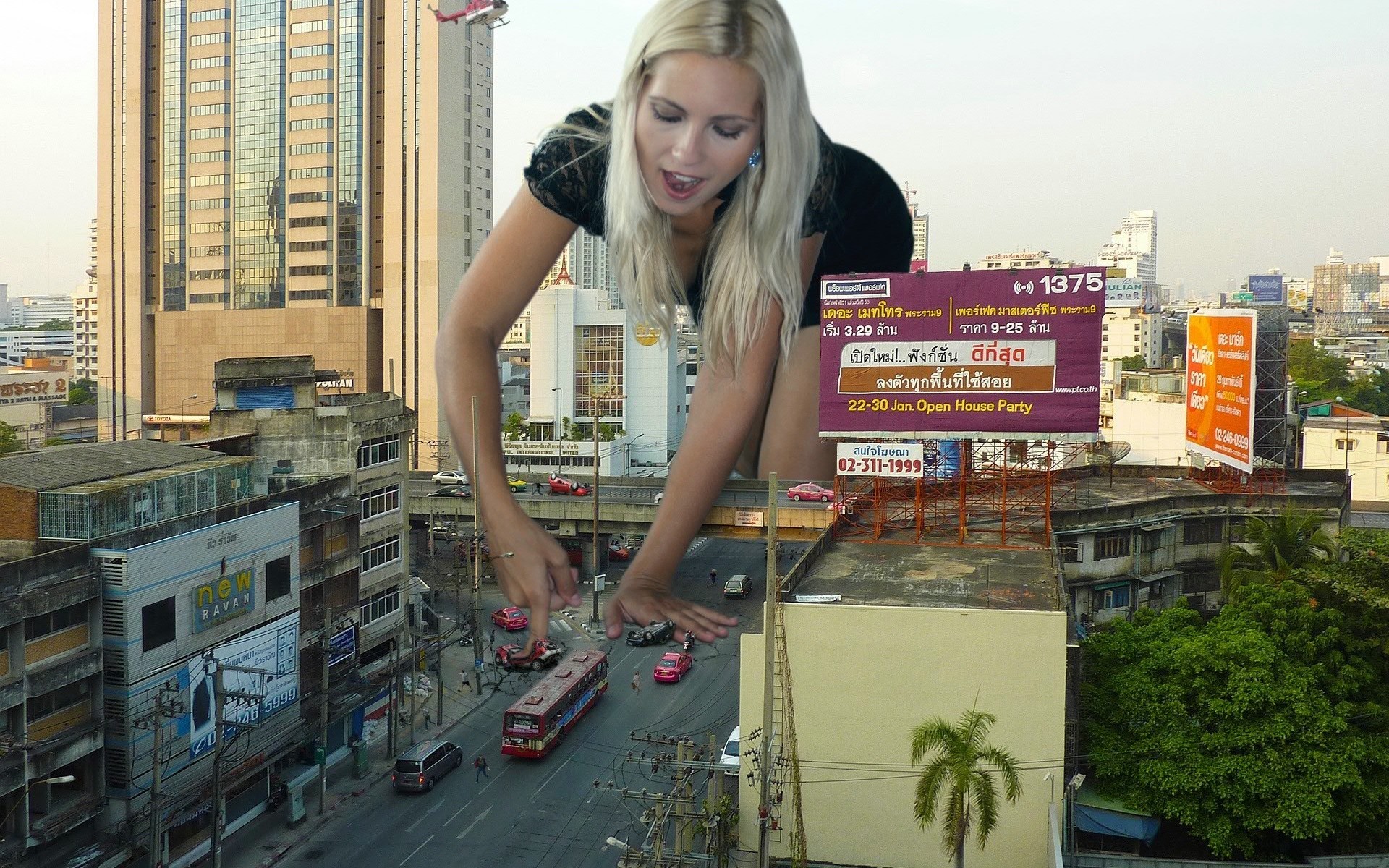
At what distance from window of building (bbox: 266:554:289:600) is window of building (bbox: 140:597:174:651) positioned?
3.48 feet

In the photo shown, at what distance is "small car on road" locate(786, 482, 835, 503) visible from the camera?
4.38m

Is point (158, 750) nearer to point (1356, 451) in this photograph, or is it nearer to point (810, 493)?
point (810, 493)

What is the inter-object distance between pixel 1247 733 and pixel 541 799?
4974 mm

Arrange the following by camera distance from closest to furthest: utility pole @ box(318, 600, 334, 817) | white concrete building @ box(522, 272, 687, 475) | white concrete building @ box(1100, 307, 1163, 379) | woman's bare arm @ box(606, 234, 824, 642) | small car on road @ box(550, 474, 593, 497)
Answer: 1. woman's bare arm @ box(606, 234, 824, 642)
2. white concrete building @ box(522, 272, 687, 475)
3. small car on road @ box(550, 474, 593, 497)
4. utility pole @ box(318, 600, 334, 817)
5. white concrete building @ box(1100, 307, 1163, 379)

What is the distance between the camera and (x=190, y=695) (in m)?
7.79

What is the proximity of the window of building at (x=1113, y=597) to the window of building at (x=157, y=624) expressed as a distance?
849 cm

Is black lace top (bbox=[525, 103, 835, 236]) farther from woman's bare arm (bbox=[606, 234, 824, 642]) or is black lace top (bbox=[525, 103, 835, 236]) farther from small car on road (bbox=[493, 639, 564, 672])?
small car on road (bbox=[493, 639, 564, 672])

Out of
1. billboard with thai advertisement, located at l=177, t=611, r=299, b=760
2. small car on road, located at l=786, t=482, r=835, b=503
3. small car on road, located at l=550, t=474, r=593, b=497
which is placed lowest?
billboard with thai advertisement, located at l=177, t=611, r=299, b=760

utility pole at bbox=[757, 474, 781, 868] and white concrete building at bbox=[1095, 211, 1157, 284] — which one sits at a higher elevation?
white concrete building at bbox=[1095, 211, 1157, 284]

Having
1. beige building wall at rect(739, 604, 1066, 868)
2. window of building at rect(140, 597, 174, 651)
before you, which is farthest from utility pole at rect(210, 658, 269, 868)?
beige building wall at rect(739, 604, 1066, 868)

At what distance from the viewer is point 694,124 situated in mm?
3332

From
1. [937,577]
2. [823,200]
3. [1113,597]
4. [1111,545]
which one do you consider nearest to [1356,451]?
A: [1113,597]

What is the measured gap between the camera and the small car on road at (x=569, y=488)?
5.04 m

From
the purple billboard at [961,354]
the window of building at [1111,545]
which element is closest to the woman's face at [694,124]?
the purple billboard at [961,354]
